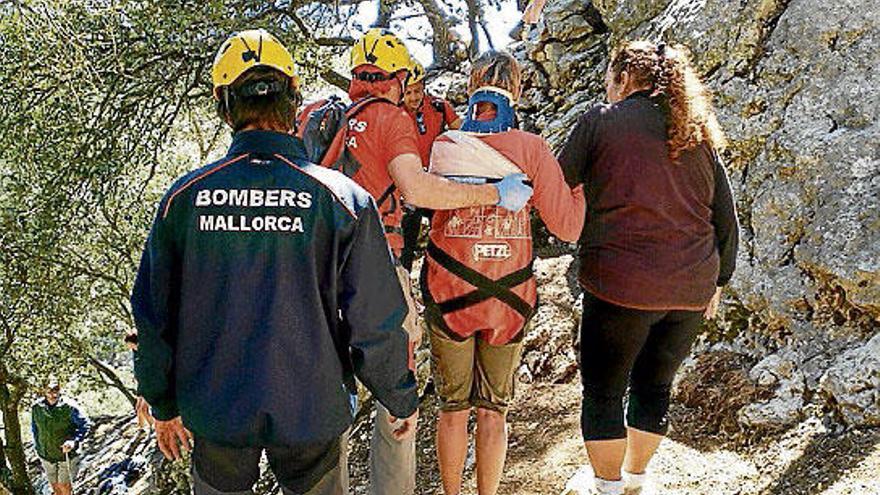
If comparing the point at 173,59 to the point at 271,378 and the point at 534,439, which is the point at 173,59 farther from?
the point at 271,378

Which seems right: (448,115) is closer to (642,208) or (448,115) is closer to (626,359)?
(642,208)

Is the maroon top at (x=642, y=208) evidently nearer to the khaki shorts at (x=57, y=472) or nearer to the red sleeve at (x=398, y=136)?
the red sleeve at (x=398, y=136)

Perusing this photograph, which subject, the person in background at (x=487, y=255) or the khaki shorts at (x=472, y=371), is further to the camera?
the khaki shorts at (x=472, y=371)

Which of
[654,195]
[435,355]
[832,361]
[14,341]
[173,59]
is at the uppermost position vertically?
[173,59]

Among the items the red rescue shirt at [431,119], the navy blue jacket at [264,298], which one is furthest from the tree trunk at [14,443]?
the navy blue jacket at [264,298]

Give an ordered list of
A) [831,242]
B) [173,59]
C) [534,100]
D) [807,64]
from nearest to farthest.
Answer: [831,242], [807,64], [173,59], [534,100]

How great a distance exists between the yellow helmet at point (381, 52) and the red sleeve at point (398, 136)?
1.06ft

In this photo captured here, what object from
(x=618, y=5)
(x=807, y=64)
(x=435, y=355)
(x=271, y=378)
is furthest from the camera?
(x=618, y=5)

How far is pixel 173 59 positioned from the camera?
8219 mm

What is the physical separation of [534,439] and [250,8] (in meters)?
5.19

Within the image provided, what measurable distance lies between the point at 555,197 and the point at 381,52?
1.08 m

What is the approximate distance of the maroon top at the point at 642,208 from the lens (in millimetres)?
3676

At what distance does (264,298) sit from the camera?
2656mm

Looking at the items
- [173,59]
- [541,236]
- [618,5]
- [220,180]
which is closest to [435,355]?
[220,180]
